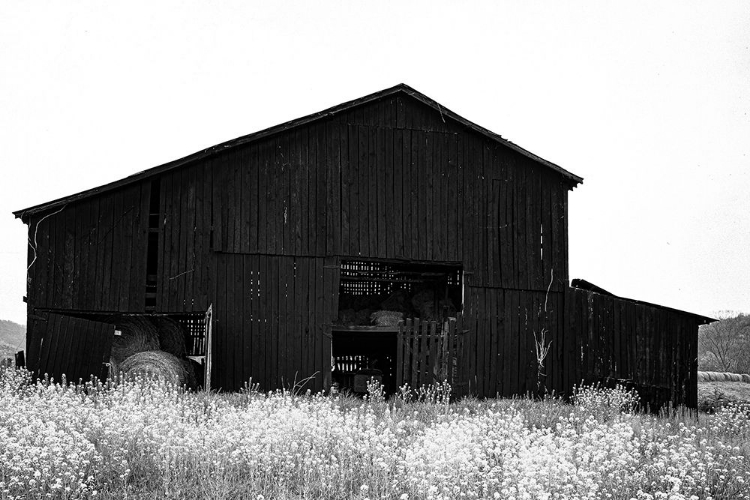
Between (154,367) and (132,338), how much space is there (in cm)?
153

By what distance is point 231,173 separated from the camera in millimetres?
20000

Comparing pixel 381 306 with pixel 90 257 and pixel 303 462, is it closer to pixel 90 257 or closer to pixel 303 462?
pixel 90 257

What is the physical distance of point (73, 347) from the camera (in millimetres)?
18703

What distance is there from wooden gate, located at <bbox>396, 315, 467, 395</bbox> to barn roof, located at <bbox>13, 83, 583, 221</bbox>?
4.36 m

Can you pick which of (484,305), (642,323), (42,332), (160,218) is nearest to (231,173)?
(160,218)

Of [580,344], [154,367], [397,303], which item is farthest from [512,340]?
[154,367]

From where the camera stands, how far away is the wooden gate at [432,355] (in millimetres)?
20516

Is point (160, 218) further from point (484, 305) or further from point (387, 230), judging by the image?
point (484, 305)

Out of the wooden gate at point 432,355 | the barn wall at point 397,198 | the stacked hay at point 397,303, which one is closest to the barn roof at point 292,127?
the barn wall at point 397,198

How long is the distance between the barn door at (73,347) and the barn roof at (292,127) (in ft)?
8.21

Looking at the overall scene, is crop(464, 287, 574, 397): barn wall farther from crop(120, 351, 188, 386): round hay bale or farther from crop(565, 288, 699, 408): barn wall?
crop(120, 351, 188, 386): round hay bale

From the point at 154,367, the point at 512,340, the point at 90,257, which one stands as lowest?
the point at 154,367

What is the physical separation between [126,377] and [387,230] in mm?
6557

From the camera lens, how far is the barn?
63.3 feet
